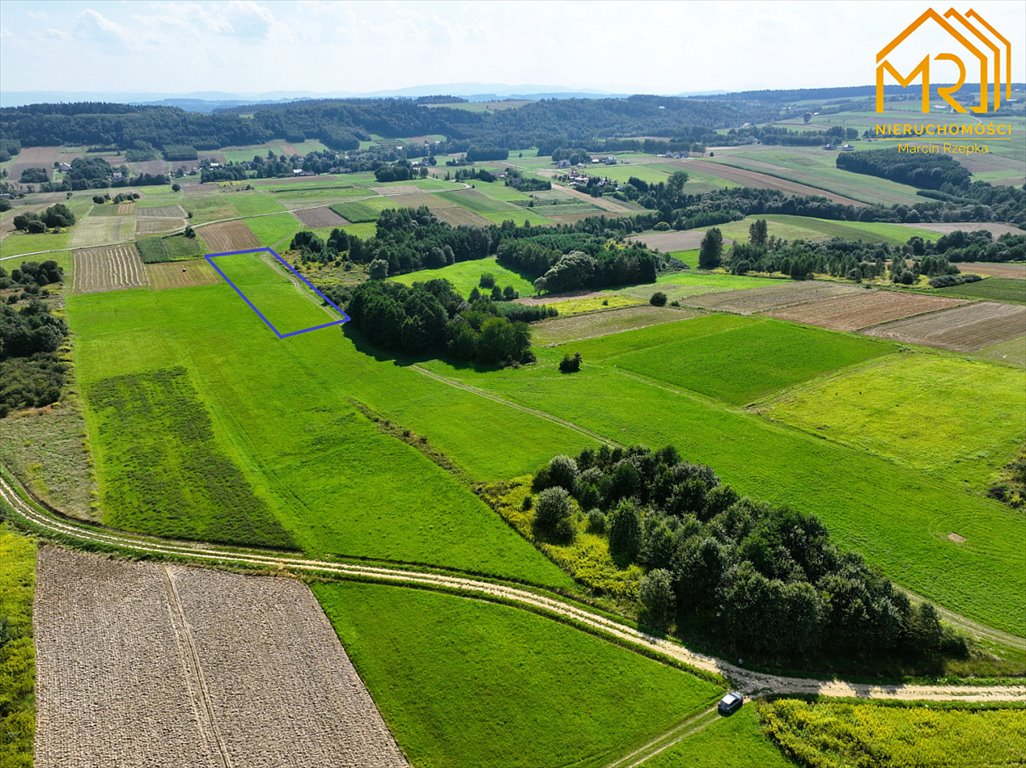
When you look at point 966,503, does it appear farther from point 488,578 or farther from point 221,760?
point 221,760

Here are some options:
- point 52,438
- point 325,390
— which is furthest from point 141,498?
point 325,390

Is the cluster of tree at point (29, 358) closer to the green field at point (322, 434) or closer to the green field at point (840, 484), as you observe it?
the green field at point (322, 434)

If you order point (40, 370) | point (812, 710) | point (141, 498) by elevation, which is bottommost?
point (812, 710)

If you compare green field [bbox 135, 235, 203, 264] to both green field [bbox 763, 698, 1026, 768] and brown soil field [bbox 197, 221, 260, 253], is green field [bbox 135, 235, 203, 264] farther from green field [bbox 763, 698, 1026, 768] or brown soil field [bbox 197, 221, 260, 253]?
green field [bbox 763, 698, 1026, 768]

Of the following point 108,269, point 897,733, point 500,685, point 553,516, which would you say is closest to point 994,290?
point 553,516

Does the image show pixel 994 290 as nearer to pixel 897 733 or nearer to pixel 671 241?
pixel 671 241

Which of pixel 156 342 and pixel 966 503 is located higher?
pixel 156 342
